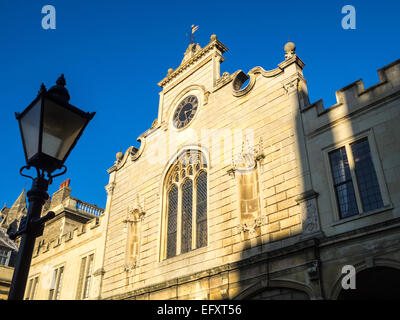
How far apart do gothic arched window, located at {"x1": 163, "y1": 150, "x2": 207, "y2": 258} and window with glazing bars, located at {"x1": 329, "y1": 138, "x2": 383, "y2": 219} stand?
6.54 m

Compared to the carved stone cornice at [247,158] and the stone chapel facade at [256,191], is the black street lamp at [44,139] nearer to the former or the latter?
the stone chapel facade at [256,191]

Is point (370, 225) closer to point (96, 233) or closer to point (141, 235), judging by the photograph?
point (141, 235)

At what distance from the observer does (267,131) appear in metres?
17.6

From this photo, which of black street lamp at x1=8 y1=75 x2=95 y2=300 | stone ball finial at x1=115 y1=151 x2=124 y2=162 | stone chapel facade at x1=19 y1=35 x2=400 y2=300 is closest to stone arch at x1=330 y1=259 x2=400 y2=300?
stone chapel facade at x1=19 y1=35 x2=400 y2=300

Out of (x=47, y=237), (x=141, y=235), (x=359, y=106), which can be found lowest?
(x=141, y=235)

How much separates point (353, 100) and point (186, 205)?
9.28 meters

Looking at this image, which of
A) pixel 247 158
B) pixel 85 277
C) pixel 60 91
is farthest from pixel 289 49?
A: pixel 85 277

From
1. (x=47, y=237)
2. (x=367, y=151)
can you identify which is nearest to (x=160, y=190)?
(x=367, y=151)

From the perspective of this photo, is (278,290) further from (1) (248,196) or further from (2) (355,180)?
(2) (355,180)

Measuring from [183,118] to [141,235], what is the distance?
670 cm

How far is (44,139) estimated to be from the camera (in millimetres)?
5488

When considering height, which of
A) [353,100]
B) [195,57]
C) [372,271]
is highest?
[195,57]

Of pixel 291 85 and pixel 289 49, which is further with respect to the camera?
pixel 289 49

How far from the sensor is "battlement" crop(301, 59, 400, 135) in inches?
567
